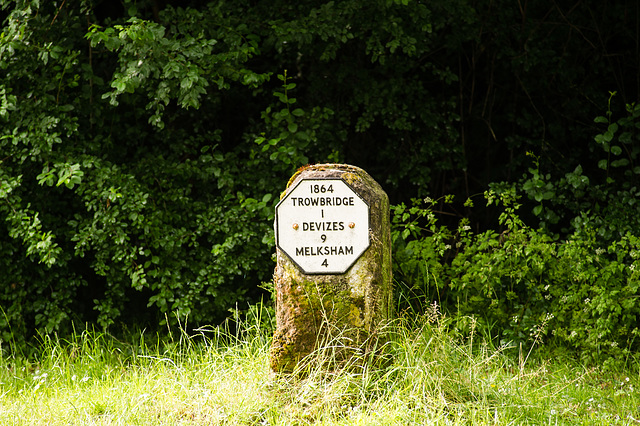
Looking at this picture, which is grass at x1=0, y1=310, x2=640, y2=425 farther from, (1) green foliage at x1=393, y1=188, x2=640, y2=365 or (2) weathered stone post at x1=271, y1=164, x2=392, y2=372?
(1) green foliage at x1=393, y1=188, x2=640, y2=365

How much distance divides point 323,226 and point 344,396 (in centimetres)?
90

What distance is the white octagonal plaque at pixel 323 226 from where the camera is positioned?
3717 millimetres

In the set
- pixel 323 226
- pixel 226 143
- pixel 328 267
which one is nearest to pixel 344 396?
pixel 328 267

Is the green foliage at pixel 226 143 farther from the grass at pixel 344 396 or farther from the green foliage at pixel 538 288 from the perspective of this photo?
the grass at pixel 344 396

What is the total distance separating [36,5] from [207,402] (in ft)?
10.3

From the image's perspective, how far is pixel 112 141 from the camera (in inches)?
221

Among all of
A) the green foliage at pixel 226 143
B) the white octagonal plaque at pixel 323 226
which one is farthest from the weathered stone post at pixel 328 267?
the green foliage at pixel 226 143

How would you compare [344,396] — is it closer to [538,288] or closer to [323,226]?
[323,226]

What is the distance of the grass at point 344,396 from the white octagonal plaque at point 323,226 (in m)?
0.49

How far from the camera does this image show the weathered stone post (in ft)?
12.2

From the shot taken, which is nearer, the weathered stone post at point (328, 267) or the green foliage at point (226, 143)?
the weathered stone post at point (328, 267)

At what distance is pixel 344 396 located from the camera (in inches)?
142

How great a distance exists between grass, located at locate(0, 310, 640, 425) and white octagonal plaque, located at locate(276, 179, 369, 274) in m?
0.49

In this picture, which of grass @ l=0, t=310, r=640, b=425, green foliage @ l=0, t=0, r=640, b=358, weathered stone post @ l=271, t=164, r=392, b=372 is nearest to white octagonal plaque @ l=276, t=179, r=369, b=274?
weathered stone post @ l=271, t=164, r=392, b=372
